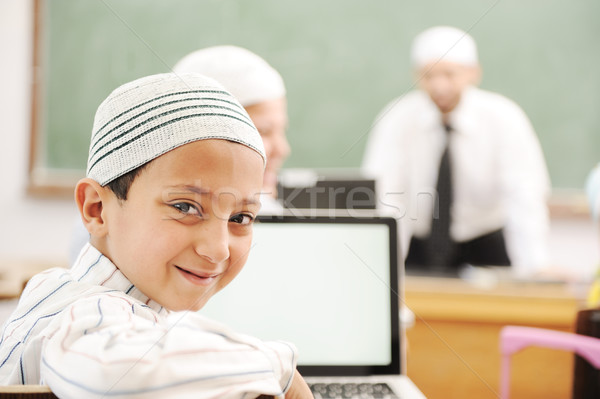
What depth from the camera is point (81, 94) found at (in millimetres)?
3328

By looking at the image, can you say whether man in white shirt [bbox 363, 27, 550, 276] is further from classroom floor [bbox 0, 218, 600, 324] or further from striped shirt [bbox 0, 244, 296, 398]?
striped shirt [bbox 0, 244, 296, 398]

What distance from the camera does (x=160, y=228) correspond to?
62cm

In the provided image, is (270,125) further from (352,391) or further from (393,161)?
(393,161)

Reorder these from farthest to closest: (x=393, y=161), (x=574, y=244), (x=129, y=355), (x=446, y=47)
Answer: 1. (x=574, y=244)
2. (x=393, y=161)
3. (x=446, y=47)
4. (x=129, y=355)

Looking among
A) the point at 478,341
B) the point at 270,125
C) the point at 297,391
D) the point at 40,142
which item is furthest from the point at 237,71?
the point at 40,142

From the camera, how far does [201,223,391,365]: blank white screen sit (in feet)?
3.26

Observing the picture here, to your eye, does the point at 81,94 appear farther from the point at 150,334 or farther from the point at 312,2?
the point at 150,334

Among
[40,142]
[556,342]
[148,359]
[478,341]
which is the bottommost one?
[478,341]

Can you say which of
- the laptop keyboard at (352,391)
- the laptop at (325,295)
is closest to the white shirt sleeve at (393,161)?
the laptop at (325,295)

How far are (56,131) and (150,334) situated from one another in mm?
3175

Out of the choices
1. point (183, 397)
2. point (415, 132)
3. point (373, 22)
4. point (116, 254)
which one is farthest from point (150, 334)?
point (373, 22)

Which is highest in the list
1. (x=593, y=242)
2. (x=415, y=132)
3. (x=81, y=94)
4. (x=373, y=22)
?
(x=373, y=22)

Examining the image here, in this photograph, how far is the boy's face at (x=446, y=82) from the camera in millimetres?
2852

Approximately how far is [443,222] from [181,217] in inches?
95.4
